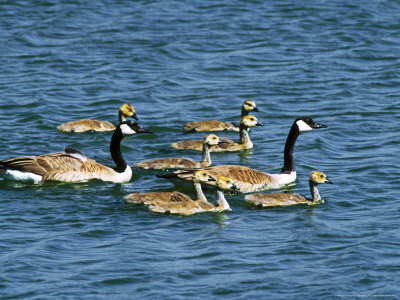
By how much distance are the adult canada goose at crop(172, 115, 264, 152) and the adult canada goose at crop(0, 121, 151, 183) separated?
2206 mm

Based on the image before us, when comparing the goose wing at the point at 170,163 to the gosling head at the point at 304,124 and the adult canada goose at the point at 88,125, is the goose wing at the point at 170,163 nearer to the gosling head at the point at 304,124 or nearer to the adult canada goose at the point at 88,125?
the gosling head at the point at 304,124

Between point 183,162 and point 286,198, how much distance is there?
9.86 ft

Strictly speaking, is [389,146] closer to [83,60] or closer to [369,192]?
[369,192]

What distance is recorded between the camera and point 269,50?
27.0m

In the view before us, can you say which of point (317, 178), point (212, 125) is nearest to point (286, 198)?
point (317, 178)

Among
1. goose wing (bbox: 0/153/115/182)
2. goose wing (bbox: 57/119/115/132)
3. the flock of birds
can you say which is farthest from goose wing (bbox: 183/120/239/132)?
goose wing (bbox: 0/153/115/182)

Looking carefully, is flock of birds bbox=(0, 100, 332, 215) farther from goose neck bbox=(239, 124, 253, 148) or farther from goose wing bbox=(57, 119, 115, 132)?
goose wing bbox=(57, 119, 115, 132)

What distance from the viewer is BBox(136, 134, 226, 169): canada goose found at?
663 inches

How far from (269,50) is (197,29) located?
9.68 ft

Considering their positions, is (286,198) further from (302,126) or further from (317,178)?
(302,126)

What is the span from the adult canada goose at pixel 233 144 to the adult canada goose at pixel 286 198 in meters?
3.90

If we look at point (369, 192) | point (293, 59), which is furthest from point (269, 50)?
point (369, 192)

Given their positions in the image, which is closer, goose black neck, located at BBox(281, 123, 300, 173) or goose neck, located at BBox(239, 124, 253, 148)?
goose black neck, located at BBox(281, 123, 300, 173)

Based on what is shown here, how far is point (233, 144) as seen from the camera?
18.7m
